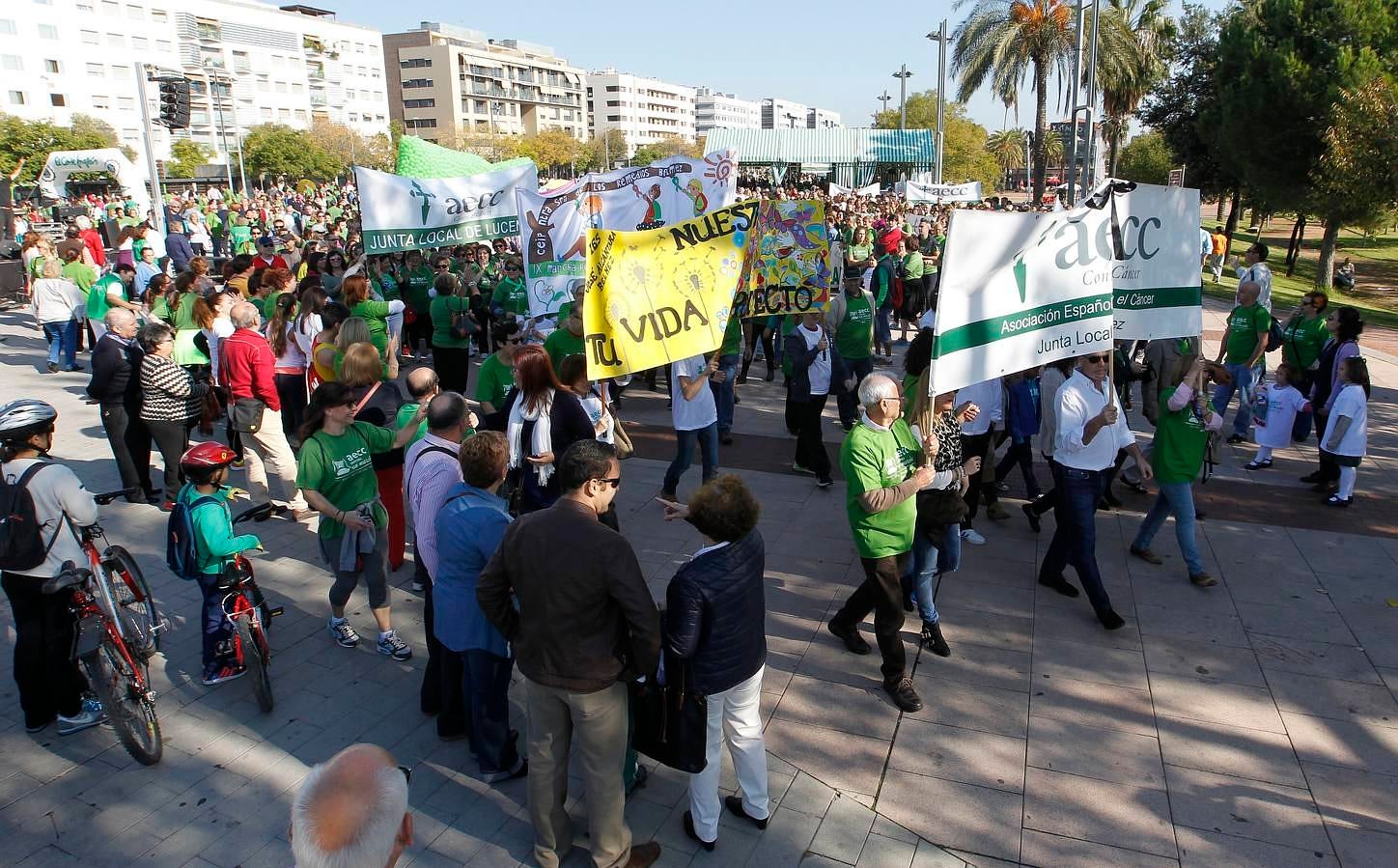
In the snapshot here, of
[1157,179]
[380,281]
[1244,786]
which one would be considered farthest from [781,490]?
[1157,179]

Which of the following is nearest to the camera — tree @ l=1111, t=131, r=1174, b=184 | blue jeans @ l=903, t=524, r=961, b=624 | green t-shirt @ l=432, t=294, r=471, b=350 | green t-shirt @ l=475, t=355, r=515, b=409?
blue jeans @ l=903, t=524, r=961, b=624

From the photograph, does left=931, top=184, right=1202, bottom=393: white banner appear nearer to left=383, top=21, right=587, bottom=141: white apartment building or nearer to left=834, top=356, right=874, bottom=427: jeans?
left=834, top=356, right=874, bottom=427: jeans

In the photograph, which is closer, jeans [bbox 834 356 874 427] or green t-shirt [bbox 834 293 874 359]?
green t-shirt [bbox 834 293 874 359]

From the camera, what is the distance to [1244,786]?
449 centimetres

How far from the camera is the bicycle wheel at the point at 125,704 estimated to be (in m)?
4.61

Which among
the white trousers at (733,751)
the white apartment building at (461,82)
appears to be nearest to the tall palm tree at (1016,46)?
the white trousers at (733,751)

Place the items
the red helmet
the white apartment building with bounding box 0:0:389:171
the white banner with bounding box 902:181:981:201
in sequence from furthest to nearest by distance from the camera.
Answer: the white apartment building with bounding box 0:0:389:171 < the white banner with bounding box 902:181:981:201 < the red helmet

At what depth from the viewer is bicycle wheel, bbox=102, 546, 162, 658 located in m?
5.02

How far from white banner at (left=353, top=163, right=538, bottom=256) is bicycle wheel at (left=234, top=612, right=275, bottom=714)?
256 inches

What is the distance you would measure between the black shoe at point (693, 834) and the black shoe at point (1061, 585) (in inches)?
142

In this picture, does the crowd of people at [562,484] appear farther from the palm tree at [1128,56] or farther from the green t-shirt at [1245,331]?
the palm tree at [1128,56]

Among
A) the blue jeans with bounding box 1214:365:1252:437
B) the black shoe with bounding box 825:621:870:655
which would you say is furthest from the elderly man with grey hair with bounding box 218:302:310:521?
the blue jeans with bounding box 1214:365:1252:437

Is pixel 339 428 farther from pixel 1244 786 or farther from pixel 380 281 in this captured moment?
pixel 380 281

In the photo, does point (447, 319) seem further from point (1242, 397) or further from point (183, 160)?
point (183, 160)
